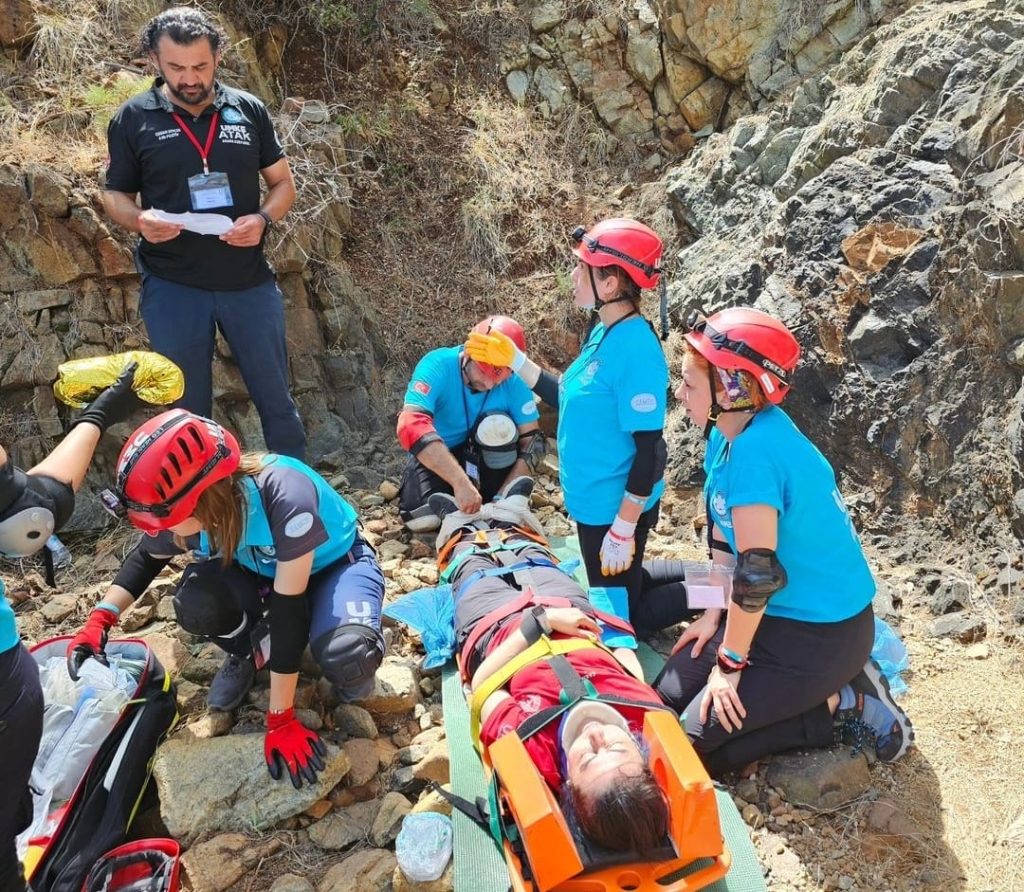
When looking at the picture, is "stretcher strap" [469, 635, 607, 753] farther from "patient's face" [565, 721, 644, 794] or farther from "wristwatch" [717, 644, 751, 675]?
"wristwatch" [717, 644, 751, 675]

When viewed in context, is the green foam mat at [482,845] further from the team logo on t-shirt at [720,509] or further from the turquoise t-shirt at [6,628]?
the turquoise t-shirt at [6,628]

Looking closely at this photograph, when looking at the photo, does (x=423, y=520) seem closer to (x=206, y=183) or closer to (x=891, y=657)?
(x=206, y=183)

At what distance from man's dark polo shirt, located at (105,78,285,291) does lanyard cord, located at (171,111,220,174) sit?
0.01 metres

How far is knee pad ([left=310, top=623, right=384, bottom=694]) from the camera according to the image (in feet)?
9.39

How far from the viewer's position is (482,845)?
2553 mm

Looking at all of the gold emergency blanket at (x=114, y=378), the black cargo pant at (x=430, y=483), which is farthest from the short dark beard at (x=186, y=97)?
the black cargo pant at (x=430, y=483)

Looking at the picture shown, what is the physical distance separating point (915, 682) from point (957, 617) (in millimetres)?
467

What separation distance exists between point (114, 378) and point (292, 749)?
1489 millimetres

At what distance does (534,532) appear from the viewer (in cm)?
400


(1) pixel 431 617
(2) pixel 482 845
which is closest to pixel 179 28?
(1) pixel 431 617

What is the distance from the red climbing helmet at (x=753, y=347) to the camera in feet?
8.70

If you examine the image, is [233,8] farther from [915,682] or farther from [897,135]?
[915,682]

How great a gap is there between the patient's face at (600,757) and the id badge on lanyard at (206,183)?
298cm

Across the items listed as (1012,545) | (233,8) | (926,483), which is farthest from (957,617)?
(233,8)
